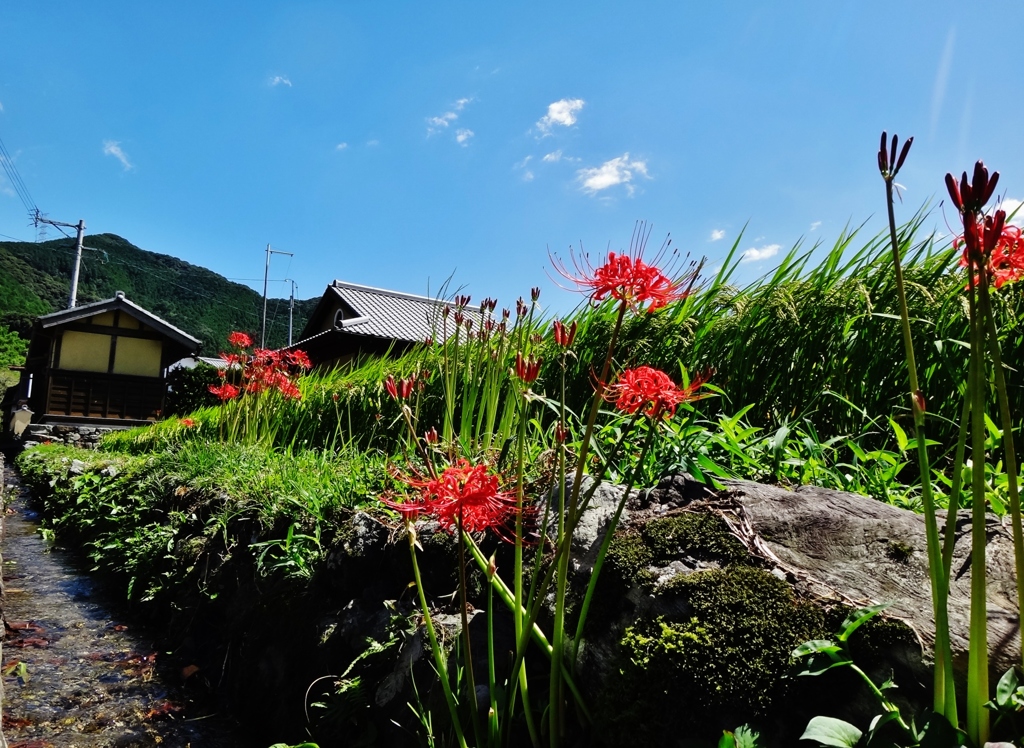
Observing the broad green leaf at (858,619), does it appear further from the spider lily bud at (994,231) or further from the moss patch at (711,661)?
the spider lily bud at (994,231)

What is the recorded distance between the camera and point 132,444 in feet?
38.5

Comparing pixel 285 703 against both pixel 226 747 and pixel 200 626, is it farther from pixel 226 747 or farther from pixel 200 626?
pixel 200 626

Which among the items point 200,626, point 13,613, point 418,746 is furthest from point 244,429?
point 418,746

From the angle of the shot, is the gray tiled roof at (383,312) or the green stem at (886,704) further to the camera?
the gray tiled roof at (383,312)

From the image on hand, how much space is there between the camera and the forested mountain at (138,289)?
201 feet

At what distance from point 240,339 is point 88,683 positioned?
12.8 ft

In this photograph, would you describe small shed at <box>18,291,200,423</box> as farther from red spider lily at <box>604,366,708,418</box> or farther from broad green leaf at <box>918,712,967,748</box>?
broad green leaf at <box>918,712,967,748</box>

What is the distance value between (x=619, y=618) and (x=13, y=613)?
14.3 feet

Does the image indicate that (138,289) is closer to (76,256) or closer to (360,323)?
(76,256)

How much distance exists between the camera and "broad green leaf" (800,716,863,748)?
1.04 meters

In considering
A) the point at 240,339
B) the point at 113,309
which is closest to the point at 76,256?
the point at 113,309

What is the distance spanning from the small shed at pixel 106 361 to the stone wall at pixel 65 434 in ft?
1.95

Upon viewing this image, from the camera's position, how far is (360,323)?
20.1 meters

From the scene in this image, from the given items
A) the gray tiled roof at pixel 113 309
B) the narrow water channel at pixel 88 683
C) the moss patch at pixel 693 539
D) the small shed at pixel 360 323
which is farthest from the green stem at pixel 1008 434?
the gray tiled roof at pixel 113 309
